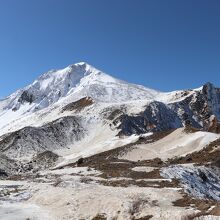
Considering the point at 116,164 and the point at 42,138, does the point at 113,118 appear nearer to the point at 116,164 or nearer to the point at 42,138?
the point at 42,138

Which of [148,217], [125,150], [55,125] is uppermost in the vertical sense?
[55,125]

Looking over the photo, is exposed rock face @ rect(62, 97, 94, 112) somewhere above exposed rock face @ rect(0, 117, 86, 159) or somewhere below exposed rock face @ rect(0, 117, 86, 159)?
above

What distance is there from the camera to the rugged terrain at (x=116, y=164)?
36500 mm

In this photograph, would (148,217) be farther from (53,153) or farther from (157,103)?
(157,103)

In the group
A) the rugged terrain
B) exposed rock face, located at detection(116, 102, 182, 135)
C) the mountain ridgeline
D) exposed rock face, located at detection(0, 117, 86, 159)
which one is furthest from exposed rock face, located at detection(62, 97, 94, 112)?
exposed rock face, located at detection(116, 102, 182, 135)

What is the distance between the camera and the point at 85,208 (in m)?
36.9

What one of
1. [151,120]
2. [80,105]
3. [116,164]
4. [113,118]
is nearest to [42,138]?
[113,118]

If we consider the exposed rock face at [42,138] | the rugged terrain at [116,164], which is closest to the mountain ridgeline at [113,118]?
the exposed rock face at [42,138]

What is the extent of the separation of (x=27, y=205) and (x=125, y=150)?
4622cm

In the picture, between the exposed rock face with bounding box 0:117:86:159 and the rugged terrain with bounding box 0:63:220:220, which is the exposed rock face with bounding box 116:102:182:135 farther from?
the exposed rock face with bounding box 0:117:86:159

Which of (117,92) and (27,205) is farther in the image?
(117,92)

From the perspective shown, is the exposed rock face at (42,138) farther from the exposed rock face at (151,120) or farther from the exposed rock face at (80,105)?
the exposed rock face at (80,105)

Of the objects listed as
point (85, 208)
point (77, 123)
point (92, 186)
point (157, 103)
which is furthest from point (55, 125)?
point (85, 208)

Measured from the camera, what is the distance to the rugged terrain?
36.5 meters
